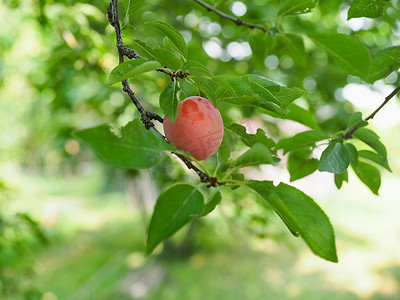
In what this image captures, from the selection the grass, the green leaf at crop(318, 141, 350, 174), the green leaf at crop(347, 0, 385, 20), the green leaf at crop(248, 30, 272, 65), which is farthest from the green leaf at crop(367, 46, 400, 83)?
the grass

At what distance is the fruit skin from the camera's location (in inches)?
17.1

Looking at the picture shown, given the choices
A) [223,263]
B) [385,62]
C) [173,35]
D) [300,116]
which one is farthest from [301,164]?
[223,263]

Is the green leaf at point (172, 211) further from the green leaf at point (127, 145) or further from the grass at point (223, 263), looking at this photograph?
the grass at point (223, 263)

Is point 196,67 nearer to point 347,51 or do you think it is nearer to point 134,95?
point 134,95

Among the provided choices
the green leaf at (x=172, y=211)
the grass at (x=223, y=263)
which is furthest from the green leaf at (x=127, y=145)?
the grass at (x=223, y=263)

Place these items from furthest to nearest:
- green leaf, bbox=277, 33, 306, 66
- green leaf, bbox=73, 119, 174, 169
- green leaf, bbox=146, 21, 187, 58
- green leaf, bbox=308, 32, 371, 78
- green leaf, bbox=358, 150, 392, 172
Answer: green leaf, bbox=277, 33, 306, 66, green leaf, bbox=308, 32, 371, 78, green leaf, bbox=358, 150, 392, 172, green leaf, bbox=146, 21, 187, 58, green leaf, bbox=73, 119, 174, 169

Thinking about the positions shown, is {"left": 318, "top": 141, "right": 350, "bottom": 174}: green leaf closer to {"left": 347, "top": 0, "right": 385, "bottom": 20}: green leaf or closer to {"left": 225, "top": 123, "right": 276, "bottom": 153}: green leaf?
{"left": 225, "top": 123, "right": 276, "bottom": 153}: green leaf

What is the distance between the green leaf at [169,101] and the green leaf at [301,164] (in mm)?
265

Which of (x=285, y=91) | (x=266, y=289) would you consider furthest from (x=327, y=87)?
(x=266, y=289)

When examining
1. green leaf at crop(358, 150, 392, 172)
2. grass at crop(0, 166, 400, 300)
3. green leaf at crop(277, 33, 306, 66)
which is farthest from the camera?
grass at crop(0, 166, 400, 300)

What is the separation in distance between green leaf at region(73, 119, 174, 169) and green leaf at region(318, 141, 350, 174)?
0.68ft

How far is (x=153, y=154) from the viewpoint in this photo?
341 mm

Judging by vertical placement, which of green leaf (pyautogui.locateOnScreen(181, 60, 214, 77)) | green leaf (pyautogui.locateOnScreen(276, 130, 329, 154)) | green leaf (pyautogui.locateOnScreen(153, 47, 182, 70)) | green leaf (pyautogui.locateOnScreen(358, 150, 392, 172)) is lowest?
green leaf (pyautogui.locateOnScreen(358, 150, 392, 172))

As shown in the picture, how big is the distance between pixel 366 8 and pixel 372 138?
184mm
